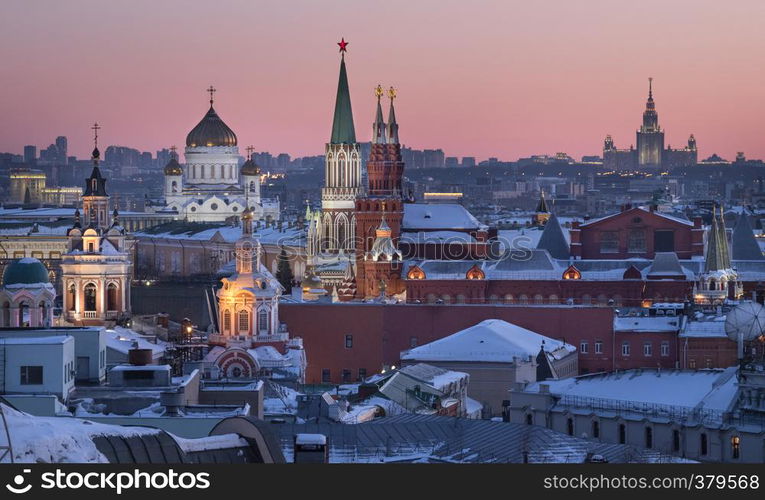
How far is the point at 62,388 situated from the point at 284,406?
8.50m

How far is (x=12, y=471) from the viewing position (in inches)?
699

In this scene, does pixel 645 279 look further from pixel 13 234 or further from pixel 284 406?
pixel 13 234

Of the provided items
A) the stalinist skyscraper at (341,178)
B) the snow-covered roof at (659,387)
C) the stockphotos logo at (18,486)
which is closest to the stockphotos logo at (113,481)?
the stockphotos logo at (18,486)

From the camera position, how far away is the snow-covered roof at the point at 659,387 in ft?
152

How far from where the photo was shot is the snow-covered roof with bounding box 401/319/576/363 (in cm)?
6159

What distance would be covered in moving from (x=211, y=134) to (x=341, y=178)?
3491cm

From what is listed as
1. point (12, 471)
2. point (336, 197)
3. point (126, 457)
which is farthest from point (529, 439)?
point (336, 197)

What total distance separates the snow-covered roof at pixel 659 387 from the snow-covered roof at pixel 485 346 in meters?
8.06

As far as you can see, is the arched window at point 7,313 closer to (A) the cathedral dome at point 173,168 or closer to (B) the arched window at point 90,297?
(B) the arched window at point 90,297

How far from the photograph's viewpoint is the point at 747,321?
51.0m

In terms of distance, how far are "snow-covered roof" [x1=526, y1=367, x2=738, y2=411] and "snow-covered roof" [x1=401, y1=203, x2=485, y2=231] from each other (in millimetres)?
33012

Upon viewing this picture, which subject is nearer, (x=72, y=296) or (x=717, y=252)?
(x=72, y=296)

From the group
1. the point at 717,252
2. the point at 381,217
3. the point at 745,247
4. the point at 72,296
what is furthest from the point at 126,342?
the point at 745,247

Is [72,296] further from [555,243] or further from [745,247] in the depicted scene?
[745,247]
